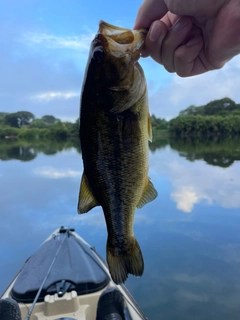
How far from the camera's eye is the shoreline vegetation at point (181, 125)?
129 ft

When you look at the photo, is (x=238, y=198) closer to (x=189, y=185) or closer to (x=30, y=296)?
(x=189, y=185)

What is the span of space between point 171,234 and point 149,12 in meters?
7.69

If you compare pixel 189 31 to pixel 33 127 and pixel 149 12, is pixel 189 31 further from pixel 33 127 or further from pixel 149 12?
pixel 33 127

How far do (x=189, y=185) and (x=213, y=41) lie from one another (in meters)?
13.2

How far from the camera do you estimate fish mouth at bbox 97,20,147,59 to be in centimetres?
131

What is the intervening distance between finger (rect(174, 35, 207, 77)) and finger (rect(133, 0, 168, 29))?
19 centimetres

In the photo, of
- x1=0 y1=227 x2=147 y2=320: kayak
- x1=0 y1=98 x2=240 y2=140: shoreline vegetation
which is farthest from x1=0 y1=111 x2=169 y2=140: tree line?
x1=0 y1=227 x2=147 y2=320: kayak

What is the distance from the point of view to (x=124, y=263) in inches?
59.3

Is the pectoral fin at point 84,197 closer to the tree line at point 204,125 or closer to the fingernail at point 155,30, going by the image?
the fingernail at point 155,30

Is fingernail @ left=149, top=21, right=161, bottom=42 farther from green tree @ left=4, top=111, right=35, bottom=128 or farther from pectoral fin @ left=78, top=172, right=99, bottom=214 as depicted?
green tree @ left=4, top=111, right=35, bottom=128

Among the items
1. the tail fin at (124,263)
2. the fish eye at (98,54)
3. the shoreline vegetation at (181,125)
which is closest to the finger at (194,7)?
the fish eye at (98,54)

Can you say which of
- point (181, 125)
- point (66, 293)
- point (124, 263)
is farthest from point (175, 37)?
point (181, 125)

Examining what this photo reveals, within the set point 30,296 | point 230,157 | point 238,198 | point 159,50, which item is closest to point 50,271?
point 30,296

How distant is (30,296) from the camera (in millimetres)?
3594
